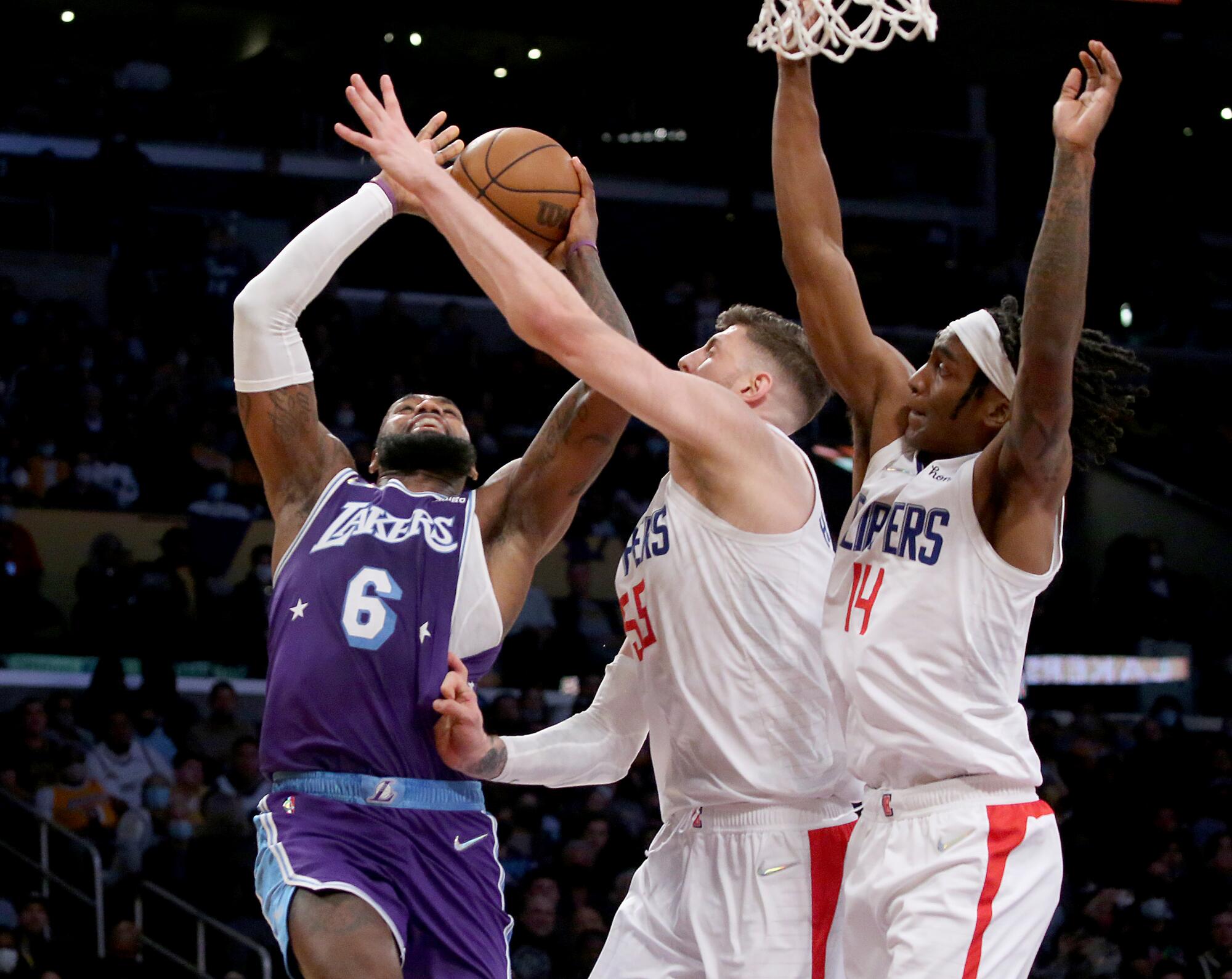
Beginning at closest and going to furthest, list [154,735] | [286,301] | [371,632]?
[371,632] → [286,301] → [154,735]

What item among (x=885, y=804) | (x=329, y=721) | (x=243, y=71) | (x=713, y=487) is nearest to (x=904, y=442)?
(x=713, y=487)

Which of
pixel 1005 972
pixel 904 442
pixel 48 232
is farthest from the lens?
pixel 48 232

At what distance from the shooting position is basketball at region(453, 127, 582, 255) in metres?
4.41

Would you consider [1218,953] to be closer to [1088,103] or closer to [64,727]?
[64,727]

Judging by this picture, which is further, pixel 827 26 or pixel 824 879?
pixel 827 26

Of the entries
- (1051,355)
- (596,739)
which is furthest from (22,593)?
(1051,355)

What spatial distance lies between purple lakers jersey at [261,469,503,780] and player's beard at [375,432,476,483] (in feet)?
0.64

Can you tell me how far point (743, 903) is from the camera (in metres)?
3.73

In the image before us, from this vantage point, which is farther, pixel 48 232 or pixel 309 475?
pixel 48 232

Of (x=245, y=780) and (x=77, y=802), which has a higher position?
(x=245, y=780)

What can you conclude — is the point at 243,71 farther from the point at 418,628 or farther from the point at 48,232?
the point at 418,628

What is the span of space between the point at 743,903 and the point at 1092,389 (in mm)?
1390

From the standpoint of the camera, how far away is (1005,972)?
3.28 metres

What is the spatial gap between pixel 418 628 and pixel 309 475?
0.58 metres
